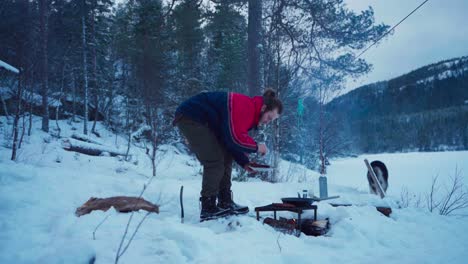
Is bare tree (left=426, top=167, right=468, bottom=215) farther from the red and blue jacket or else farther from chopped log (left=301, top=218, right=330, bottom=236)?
the red and blue jacket

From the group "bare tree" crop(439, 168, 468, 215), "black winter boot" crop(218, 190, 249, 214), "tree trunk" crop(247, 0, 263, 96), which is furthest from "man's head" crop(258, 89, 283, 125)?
"tree trunk" crop(247, 0, 263, 96)

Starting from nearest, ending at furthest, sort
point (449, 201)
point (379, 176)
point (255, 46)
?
point (379, 176) → point (449, 201) → point (255, 46)

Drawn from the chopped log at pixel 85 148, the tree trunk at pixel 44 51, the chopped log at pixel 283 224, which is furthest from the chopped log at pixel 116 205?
the tree trunk at pixel 44 51

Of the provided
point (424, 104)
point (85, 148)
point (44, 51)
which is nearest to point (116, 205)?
point (85, 148)

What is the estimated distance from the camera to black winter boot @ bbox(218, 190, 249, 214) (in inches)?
124

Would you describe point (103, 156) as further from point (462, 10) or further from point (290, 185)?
point (462, 10)

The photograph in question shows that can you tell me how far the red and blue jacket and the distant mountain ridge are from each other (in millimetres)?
5569

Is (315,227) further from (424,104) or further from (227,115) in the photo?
(424,104)

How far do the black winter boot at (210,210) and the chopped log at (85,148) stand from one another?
24.5 feet

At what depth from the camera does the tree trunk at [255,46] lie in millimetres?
7387

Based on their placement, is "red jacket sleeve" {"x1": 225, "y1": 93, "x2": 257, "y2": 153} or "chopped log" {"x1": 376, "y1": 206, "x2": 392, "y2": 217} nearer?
"red jacket sleeve" {"x1": 225, "y1": 93, "x2": 257, "y2": 153}

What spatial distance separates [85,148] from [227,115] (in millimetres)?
7859

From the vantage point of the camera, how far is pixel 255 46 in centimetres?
743

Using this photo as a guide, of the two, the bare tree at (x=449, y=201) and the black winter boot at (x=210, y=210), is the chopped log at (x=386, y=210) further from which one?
the black winter boot at (x=210, y=210)
